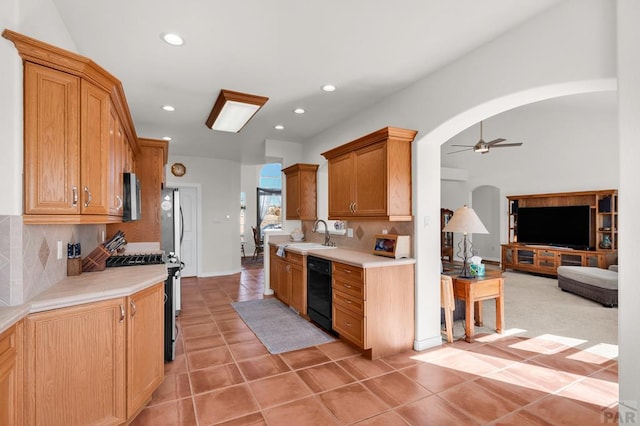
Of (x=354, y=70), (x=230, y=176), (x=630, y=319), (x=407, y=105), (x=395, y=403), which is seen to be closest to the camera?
(x=630, y=319)

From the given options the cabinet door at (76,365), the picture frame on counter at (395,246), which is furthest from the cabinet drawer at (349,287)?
the cabinet door at (76,365)

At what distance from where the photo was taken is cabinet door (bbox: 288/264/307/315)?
4.10 m

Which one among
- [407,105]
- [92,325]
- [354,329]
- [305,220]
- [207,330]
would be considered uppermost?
[407,105]

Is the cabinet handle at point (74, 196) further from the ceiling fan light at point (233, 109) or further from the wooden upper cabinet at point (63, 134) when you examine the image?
the ceiling fan light at point (233, 109)

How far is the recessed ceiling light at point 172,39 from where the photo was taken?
2408 millimetres

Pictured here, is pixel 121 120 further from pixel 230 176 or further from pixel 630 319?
pixel 230 176

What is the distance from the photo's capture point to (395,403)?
7.45 feet

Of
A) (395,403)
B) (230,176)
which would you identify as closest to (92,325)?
(395,403)

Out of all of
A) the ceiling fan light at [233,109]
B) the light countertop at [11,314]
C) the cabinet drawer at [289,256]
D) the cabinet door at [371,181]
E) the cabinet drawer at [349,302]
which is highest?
the ceiling fan light at [233,109]

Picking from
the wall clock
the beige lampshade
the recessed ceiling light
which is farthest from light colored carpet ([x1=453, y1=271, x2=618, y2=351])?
the wall clock

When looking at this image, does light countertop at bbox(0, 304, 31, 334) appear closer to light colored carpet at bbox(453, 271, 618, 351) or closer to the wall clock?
light colored carpet at bbox(453, 271, 618, 351)

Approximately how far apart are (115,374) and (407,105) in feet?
11.1

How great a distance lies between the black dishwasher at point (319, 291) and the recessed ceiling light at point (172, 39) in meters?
2.47

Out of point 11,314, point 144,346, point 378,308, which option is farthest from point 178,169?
point 11,314
